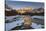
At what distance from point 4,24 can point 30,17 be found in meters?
0.33

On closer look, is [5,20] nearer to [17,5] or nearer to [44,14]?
[17,5]

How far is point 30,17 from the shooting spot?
1.07 m

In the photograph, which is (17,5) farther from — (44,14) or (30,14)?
(44,14)

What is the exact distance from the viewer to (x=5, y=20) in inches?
40.0

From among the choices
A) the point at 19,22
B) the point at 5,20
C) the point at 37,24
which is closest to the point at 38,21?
the point at 37,24

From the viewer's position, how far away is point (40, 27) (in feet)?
3.58

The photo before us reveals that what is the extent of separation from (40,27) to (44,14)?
0.18 meters

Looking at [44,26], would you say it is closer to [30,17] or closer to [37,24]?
[37,24]

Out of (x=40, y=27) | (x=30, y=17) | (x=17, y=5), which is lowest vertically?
(x=40, y=27)

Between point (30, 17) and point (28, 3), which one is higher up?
point (28, 3)

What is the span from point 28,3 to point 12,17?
0.27 m

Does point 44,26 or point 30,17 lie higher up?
point 30,17

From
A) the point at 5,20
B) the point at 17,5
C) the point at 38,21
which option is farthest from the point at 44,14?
the point at 5,20

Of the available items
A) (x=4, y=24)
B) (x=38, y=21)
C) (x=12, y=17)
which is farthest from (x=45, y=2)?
(x=4, y=24)
